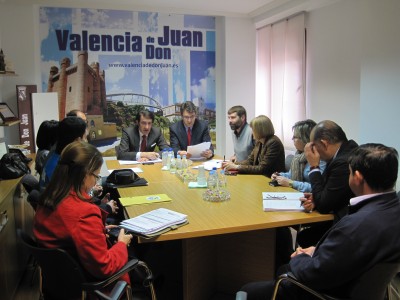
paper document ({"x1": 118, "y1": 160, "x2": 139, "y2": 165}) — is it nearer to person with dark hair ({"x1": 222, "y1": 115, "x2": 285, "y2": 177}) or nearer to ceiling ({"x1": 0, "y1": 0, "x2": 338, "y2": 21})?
person with dark hair ({"x1": 222, "y1": 115, "x2": 285, "y2": 177})

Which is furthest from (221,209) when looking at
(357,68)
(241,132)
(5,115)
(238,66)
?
(238,66)

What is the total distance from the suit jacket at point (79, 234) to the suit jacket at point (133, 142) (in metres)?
Answer: 2.63

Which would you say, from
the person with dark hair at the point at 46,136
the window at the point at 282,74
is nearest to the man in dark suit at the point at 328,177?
the person with dark hair at the point at 46,136

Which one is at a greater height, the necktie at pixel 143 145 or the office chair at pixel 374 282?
the necktie at pixel 143 145

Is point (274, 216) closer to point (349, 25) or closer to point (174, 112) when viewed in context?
point (349, 25)

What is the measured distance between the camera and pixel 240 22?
621 cm

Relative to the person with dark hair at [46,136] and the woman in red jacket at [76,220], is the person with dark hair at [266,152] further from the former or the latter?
the woman in red jacket at [76,220]

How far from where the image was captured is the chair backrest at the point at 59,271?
5.21 ft

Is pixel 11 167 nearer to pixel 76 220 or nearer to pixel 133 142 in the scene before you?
pixel 133 142

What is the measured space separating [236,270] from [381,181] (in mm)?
1352

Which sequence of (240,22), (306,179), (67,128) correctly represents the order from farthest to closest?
(240,22), (306,179), (67,128)

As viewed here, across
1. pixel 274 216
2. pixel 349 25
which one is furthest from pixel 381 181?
pixel 349 25

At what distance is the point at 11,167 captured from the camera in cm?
313

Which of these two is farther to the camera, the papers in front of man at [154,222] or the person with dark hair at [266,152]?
the person with dark hair at [266,152]
